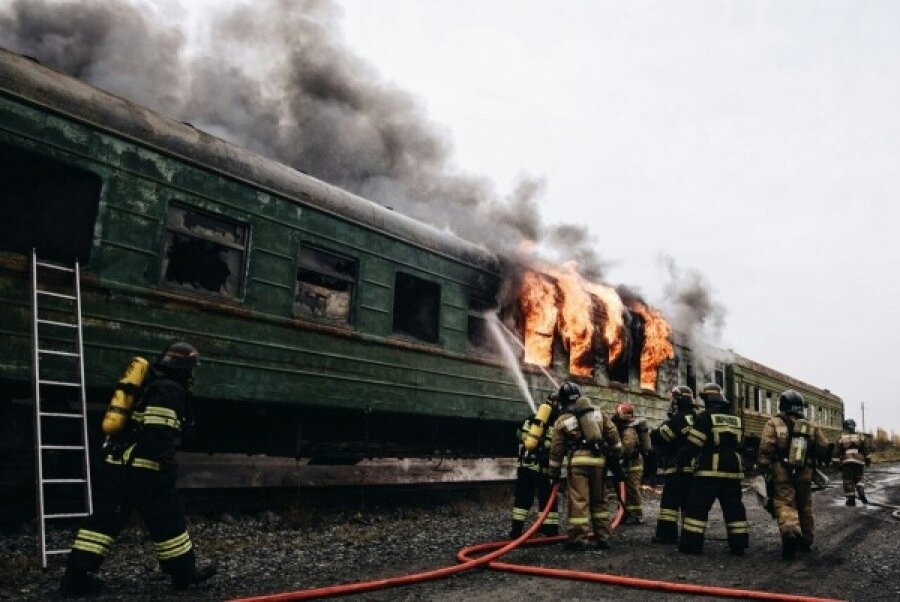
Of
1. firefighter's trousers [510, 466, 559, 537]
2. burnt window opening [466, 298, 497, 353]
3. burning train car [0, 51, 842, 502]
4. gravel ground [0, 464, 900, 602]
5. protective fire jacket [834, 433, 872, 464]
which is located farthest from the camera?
protective fire jacket [834, 433, 872, 464]

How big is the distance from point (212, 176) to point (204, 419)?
2421 millimetres

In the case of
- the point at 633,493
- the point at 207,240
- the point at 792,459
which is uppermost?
the point at 207,240

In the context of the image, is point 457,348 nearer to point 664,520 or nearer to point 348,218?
point 348,218

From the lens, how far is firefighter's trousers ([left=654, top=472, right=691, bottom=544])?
6520mm

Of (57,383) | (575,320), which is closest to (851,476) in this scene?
(575,320)

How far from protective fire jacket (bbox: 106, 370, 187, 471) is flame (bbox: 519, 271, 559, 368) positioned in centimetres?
647

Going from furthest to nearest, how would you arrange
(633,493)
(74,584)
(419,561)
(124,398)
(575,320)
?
(575,320), (633,493), (419,561), (124,398), (74,584)

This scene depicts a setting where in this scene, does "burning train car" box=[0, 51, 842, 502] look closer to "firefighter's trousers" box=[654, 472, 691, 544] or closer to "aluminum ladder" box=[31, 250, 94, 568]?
"aluminum ladder" box=[31, 250, 94, 568]

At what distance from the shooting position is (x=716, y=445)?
6.11m

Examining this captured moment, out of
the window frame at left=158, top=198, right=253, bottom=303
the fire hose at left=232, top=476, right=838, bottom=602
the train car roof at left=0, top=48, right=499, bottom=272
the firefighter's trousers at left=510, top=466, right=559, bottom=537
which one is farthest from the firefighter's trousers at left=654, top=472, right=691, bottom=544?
the window frame at left=158, top=198, right=253, bottom=303

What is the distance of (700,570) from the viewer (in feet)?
16.6

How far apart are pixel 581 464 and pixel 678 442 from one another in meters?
1.32

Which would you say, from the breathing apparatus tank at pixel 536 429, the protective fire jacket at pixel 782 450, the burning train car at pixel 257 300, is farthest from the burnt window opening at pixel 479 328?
the protective fire jacket at pixel 782 450

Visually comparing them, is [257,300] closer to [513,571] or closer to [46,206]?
[46,206]
